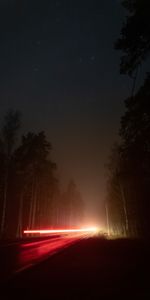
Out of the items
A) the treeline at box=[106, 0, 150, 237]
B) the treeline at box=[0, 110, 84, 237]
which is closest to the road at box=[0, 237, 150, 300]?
the treeline at box=[106, 0, 150, 237]

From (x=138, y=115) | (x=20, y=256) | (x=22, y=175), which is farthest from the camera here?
(x=22, y=175)

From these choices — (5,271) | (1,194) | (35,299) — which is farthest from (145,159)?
(1,194)

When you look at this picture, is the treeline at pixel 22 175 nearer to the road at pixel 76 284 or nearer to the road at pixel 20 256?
the road at pixel 20 256

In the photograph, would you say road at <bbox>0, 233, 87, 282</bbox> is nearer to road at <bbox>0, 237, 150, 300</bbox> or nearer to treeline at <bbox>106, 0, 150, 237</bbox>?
road at <bbox>0, 237, 150, 300</bbox>

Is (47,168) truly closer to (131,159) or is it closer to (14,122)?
(14,122)

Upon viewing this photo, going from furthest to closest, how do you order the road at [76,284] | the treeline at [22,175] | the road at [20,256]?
the treeline at [22,175], the road at [20,256], the road at [76,284]

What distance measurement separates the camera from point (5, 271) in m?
6.97

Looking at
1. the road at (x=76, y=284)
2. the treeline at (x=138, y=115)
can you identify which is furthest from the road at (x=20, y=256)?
the treeline at (x=138, y=115)

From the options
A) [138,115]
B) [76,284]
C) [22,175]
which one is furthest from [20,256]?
[22,175]

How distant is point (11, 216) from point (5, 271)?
47.4 meters

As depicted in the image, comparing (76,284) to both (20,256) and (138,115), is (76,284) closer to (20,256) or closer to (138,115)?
(20,256)

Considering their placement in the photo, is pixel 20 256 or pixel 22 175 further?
pixel 22 175

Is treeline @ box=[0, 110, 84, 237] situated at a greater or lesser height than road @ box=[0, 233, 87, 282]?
greater

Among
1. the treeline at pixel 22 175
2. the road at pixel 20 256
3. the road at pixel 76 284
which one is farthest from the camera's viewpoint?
the treeline at pixel 22 175
